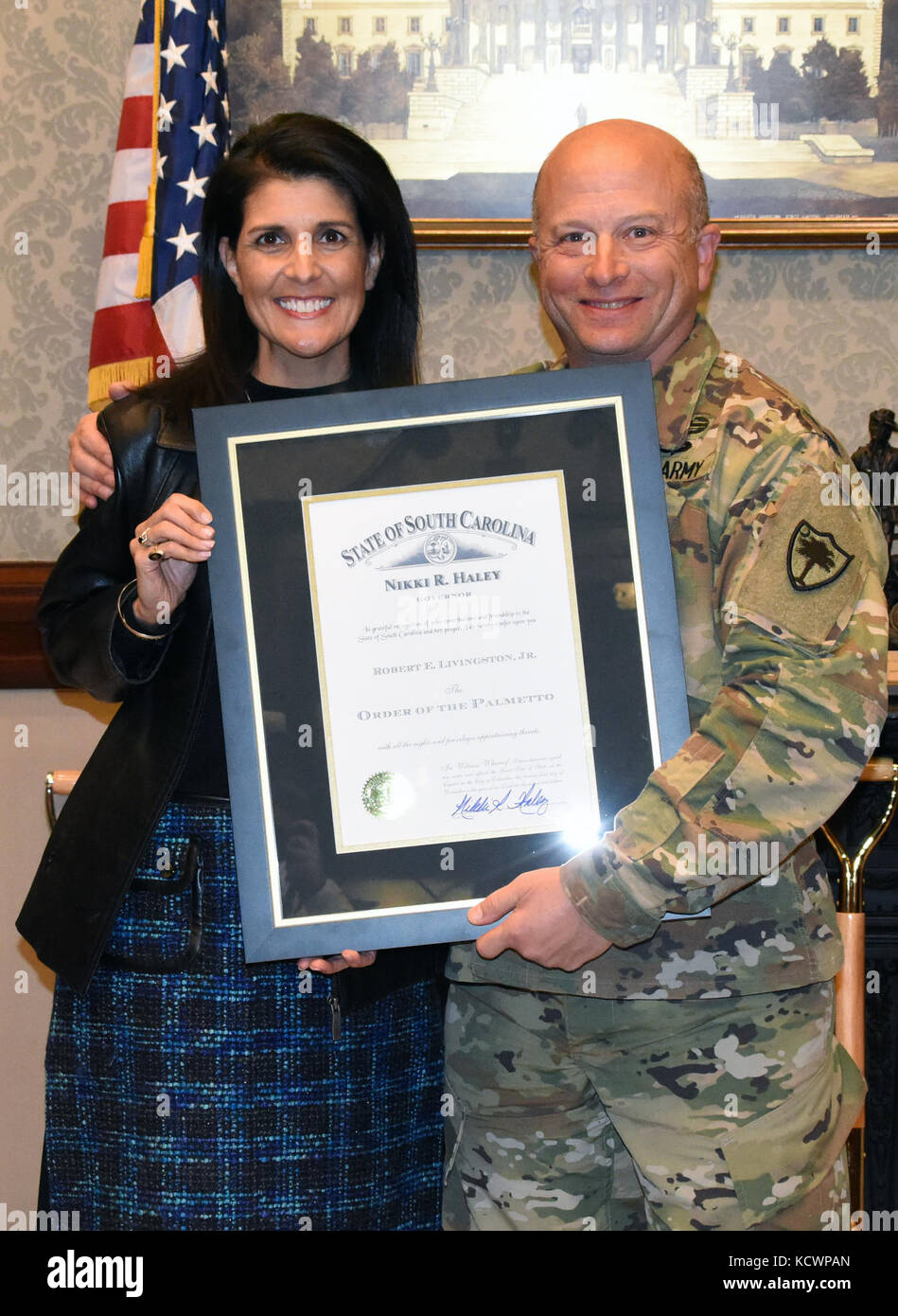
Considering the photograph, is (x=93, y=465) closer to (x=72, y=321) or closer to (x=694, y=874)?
(x=694, y=874)

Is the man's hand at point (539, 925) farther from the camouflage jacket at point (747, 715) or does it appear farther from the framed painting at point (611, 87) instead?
the framed painting at point (611, 87)

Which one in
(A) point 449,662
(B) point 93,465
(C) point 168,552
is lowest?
(A) point 449,662

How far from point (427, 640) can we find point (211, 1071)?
566mm

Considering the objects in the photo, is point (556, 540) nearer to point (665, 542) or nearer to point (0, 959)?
point (665, 542)

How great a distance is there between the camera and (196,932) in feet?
5.13

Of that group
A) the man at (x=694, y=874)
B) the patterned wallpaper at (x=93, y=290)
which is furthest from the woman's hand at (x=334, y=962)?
the patterned wallpaper at (x=93, y=290)

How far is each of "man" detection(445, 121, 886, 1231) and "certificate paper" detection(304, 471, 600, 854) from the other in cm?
11

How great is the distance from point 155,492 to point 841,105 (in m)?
1.87

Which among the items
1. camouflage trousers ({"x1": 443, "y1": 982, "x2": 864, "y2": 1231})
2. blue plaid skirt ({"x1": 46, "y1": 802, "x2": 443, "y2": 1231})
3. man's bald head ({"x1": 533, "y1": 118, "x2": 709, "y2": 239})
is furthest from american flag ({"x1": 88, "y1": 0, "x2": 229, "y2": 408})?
camouflage trousers ({"x1": 443, "y1": 982, "x2": 864, "y2": 1231})

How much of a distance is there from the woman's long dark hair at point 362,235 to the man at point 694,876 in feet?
0.76

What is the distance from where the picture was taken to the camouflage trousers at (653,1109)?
1474mm
